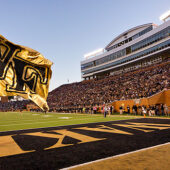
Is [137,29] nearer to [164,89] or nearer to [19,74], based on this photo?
[164,89]

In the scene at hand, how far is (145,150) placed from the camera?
17.4ft

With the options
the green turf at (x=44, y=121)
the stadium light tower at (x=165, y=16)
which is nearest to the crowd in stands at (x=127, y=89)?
the green turf at (x=44, y=121)

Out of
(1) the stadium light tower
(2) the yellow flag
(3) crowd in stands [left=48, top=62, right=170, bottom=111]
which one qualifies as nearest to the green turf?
(2) the yellow flag

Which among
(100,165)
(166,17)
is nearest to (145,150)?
(100,165)

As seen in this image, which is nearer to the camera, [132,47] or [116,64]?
[132,47]

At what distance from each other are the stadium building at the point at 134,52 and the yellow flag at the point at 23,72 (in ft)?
130

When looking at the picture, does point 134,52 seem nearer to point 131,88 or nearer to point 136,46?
point 136,46

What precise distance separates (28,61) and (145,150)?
16.6 ft

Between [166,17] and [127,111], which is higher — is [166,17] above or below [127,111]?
above

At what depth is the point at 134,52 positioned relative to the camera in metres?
49.5

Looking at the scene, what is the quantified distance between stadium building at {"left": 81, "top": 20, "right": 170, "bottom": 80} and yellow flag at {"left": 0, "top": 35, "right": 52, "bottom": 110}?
3957 cm

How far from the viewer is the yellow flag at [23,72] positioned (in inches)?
216

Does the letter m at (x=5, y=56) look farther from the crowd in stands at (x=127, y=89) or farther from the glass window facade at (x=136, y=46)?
the glass window facade at (x=136, y=46)

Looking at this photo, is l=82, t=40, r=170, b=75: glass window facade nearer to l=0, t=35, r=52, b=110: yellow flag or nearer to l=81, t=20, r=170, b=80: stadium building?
l=81, t=20, r=170, b=80: stadium building
